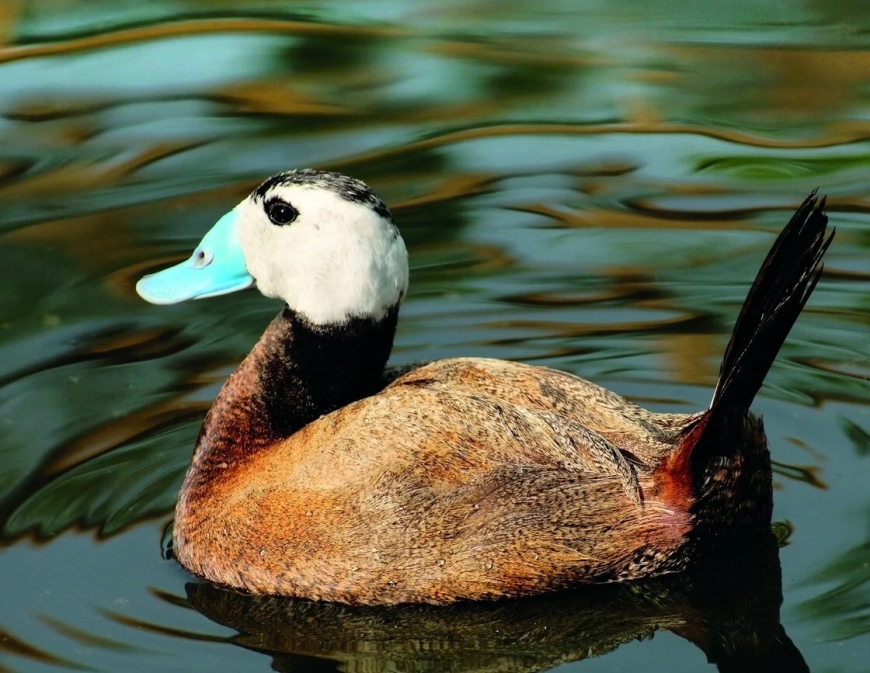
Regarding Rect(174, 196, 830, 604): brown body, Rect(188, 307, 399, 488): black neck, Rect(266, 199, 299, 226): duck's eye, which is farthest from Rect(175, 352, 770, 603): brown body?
Rect(266, 199, 299, 226): duck's eye

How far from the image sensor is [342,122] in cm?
998

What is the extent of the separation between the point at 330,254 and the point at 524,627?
4.65 ft

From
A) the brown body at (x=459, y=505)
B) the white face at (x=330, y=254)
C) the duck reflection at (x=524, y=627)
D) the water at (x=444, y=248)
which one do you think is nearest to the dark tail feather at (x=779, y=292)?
the brown body at (x=459, y=505)

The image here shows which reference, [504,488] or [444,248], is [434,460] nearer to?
[504,488]

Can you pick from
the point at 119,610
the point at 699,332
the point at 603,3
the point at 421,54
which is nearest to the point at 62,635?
the point at 119,610

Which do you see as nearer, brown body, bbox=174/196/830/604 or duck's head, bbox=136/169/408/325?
brown body, bbox=174/196/830/604

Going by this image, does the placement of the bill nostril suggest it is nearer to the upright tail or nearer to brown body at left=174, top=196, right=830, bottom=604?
brown body at left=174, top=196, right=830, bottom=604

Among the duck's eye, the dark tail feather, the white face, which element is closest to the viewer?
the dark tail feather

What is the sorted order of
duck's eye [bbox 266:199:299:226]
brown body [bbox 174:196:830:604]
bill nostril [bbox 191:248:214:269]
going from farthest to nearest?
1. bill nostril [bbox 191:248:214:269]
2. duck's eye [bbox 266:199:299:226]
3. brown body [bbox 174:196:830:604]

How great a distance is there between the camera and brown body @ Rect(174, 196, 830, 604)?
525 cm

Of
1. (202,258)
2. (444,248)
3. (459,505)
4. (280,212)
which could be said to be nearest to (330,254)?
(280,212)

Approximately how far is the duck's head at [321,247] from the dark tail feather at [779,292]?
1.19m

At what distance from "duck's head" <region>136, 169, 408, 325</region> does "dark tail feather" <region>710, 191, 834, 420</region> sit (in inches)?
46.7

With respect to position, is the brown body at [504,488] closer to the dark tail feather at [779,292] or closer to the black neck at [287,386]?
the dark tail feather at [779,292]
